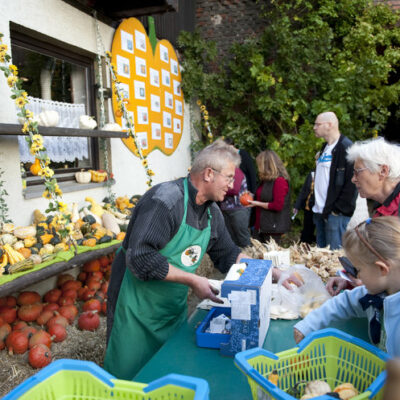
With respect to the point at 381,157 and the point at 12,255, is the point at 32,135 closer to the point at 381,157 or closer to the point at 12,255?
the point at 12,255

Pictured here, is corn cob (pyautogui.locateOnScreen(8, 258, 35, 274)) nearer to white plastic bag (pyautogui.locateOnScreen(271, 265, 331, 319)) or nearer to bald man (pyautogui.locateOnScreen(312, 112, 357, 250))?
white plastic bag (pyautogui.locateOnScreen(271, 265, 331, 319))

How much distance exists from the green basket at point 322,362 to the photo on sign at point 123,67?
15.4ft

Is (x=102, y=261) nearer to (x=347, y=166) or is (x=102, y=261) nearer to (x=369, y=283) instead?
(x=347, y=166)

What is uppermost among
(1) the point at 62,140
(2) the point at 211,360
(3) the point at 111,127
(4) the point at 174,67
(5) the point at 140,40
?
(5) the point at 140,40

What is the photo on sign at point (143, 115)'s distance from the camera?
576 cm

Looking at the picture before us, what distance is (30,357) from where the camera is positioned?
290cm

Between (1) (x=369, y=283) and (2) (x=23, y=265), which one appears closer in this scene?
(1) (x=369, y=283)

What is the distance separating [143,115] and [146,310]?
172 inches

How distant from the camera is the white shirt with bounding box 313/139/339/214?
4102mm

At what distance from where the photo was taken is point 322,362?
1348 mm

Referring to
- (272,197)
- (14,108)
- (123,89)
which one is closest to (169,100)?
(123,89)

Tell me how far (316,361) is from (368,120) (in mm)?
7508

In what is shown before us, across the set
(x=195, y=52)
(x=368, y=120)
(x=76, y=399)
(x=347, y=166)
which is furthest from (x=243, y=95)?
(x=76, y=399)

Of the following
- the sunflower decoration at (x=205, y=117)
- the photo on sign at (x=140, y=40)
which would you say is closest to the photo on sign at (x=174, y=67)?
the sunflower decoration at (x=205, y=117)
